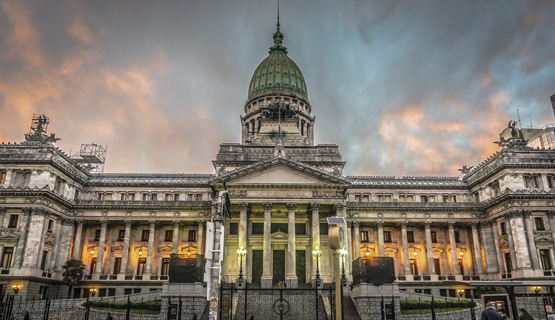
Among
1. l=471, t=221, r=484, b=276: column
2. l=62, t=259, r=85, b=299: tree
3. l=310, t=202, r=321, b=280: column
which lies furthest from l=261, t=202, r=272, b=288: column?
l=471, t=221, r=484, b=276: column

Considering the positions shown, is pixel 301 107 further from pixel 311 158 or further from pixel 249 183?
pixel 249 183

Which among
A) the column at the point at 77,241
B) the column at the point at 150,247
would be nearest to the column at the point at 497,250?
the column at the point at 150,247

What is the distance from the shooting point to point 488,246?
60.6 metres

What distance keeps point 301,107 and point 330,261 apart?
45988 millimetres

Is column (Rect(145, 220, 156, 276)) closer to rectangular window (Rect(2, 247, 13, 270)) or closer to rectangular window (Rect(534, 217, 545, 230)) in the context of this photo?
rectangular window (Rect(2, 247, 13, 270))

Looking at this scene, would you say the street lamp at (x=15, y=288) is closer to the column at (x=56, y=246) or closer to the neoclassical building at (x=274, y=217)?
the neoclassical building at (x=274, y=217)

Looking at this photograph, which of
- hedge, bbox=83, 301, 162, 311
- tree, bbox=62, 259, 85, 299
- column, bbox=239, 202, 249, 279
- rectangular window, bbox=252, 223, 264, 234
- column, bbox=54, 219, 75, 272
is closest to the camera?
hedge, bbox=83, 301, 162, 311

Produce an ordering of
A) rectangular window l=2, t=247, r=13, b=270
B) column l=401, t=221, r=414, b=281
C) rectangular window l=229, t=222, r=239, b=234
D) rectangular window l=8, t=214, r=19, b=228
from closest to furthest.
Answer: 1. rectangular window l=2, t=247, r=13, b=270
2. rectangular window l=8, t=214, r=19, b=228
3. rectangular window l=229, t=222, r=239, b=234
4. column l=401, t=221, r=414, b=281

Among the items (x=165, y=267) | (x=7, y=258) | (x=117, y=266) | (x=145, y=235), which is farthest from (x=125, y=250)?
(x=7, y=258)

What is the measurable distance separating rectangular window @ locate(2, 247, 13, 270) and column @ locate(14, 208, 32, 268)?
4.46 ft

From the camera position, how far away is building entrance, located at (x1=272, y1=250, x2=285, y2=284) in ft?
178

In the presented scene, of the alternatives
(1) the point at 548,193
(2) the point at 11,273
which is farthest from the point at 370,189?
(2) the point at 11,273

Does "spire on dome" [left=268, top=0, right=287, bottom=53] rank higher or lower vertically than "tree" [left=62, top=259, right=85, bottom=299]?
higher

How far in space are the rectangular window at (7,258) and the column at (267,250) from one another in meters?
30.9
